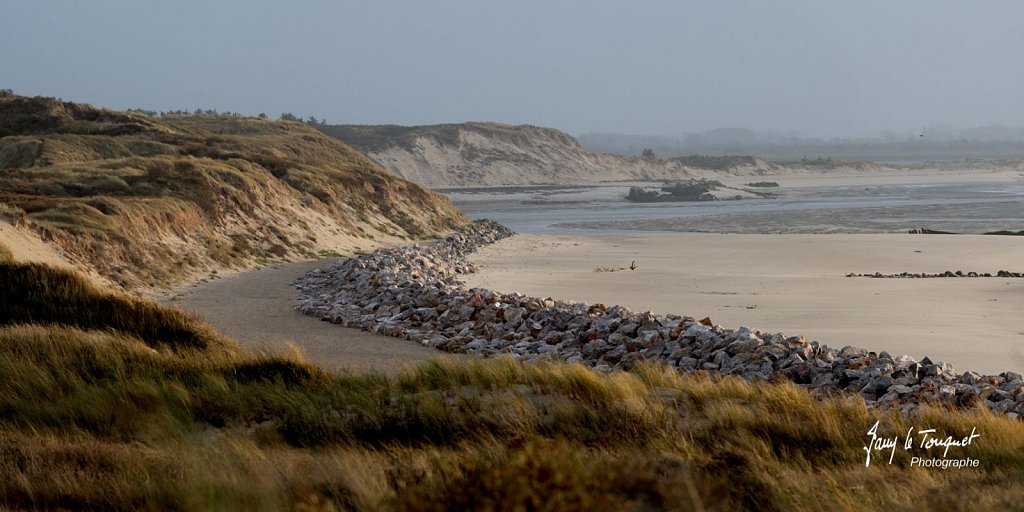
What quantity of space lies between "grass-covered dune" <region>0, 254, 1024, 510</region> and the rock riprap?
1586mm

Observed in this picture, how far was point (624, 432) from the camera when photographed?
6184mm

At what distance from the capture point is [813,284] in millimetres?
18359

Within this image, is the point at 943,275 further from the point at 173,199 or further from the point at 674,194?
the point at 674,194

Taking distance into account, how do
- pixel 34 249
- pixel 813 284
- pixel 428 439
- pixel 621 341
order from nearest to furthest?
pixel 428 439
pixel 621 341
pixel 34 249
pixel 813 284

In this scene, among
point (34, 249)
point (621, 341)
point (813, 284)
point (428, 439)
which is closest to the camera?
point (428, 439)

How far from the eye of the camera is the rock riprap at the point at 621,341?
8617 millimetres

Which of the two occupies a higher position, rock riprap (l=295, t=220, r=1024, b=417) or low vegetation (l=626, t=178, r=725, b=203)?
rock riprap (l=295, t=220, r=1024, b=417)

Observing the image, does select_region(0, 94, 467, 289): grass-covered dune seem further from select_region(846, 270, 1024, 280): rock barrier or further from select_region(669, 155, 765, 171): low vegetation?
select_region(669, 155, 765, 171): low vegetation

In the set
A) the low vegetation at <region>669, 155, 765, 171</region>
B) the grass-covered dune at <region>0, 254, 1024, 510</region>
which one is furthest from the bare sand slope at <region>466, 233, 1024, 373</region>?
the low vegetation at <region>669, 155, 765, 171</region>

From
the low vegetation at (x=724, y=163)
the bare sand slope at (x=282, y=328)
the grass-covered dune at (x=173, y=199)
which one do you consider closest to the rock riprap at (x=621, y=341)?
the bare sand slope at (x=282, y=328)

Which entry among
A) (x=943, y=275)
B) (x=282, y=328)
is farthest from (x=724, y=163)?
(x=282, y=328)

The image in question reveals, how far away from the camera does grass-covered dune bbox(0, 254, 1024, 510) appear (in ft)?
15.1

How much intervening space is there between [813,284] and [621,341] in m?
8.12

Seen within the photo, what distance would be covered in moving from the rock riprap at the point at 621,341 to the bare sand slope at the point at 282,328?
420 millimetres
